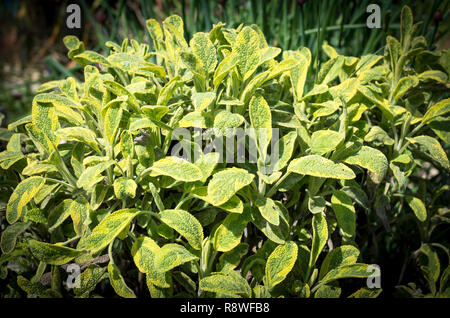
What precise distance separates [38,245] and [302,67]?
2.26ft

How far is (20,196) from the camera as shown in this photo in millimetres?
850

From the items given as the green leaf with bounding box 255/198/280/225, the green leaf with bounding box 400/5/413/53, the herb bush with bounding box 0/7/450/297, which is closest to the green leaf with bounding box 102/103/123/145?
the herb bush with bounding box 0/7/450/297

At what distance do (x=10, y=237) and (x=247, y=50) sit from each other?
2.13ft

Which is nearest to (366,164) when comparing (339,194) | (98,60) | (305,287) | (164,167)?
(339,194)

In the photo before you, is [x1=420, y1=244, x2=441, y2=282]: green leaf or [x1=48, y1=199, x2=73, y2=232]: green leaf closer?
[x1=48, y1=199, x2=73, y2=232]: green leaf

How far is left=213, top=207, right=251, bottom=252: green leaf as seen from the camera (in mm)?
815

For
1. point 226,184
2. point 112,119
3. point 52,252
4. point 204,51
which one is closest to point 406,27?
point 204,51

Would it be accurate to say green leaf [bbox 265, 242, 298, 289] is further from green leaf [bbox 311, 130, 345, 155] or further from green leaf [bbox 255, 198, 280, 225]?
green leaf [bbox 311, 130, 345, 155]

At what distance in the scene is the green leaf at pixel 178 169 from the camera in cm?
77

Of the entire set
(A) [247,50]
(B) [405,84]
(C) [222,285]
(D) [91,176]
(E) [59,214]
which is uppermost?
(A) [247,50]

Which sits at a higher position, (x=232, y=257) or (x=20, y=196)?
(x=20, y=196)

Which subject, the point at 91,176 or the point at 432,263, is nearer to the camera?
the point at 91,176

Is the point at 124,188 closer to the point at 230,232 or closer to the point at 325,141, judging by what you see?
the point at 230,232

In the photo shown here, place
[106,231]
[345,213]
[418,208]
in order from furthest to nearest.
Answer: [418,208] → [345,213] → [106,231]
